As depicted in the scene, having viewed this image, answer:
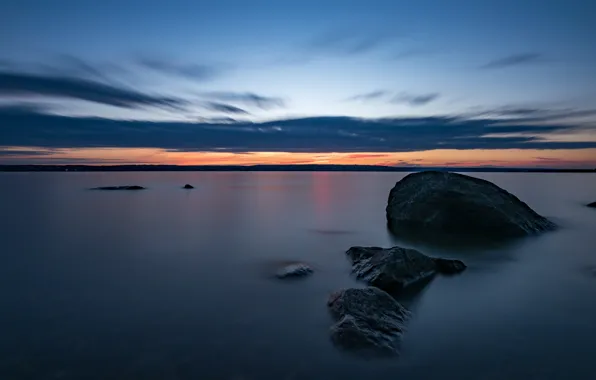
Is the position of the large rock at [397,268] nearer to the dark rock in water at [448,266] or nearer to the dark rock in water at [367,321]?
the dark rock in water at [448,266]

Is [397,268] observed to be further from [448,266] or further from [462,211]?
[462,211]

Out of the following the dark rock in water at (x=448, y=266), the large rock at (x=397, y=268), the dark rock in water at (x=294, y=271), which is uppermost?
the large rock at (x=397, y=268)

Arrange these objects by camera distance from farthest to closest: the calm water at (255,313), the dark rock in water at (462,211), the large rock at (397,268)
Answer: the dark rock in water at (462,211)
the large rock at (397,268)
the calm water at (255,313)

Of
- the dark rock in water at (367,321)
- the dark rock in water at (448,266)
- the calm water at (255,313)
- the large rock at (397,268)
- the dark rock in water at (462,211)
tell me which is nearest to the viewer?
the calm water at (255,313)

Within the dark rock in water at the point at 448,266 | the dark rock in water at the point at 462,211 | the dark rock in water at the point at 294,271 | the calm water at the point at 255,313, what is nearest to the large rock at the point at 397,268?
the dark rock in water at the point at 448,266

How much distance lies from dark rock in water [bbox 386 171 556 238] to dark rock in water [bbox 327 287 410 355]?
32.6 ft

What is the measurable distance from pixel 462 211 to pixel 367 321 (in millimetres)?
11656

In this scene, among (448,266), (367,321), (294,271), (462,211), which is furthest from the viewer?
(462,211)

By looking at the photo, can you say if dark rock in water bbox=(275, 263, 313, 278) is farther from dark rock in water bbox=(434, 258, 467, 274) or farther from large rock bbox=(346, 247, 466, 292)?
dark rock in water bbox=(434, 258, 467, 274)

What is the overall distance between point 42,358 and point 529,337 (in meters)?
7.76

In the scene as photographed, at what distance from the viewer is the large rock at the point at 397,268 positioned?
870 centimetres

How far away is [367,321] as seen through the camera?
20.5 ft

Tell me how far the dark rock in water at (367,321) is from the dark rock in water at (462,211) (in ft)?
32.6

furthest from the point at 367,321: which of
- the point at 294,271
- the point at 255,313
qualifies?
the point at 294,271
